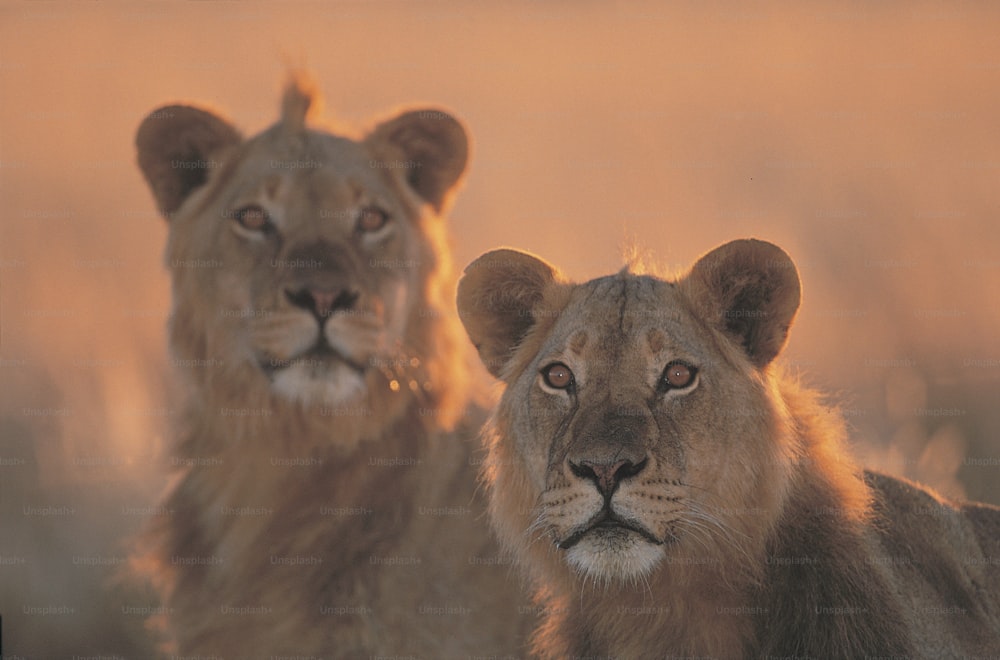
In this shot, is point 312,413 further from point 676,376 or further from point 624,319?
point 676,376

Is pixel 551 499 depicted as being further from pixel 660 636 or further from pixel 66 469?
pixel 66 469

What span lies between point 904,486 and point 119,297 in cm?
1060

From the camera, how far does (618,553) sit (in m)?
4.59

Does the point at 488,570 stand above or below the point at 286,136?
below

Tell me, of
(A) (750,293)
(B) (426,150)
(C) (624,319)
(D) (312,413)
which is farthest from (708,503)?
(B) (426,150)

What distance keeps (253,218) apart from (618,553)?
2871 mm

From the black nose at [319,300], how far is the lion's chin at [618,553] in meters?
2.07

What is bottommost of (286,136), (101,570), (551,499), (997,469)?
(101,570)

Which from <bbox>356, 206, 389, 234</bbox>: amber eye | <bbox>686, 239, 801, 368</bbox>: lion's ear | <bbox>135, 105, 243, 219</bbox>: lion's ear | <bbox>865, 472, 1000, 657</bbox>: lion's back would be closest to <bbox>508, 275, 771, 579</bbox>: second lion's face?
<bbox>686, 239, 801, 368</bbox>: lion's ear

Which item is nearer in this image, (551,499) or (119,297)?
(551,499)

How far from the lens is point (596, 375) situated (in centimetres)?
494

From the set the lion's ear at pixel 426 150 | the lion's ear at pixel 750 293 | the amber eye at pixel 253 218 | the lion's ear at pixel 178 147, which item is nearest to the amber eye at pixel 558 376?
the lion's ear at pixel 750 293

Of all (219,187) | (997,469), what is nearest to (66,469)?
(219,187)

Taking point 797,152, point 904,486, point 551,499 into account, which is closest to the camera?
point 551,499
